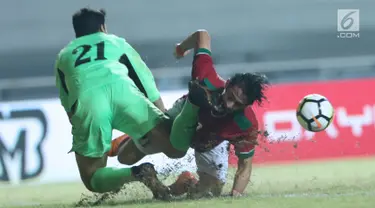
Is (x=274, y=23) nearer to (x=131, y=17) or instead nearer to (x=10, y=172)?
(x=131, y=17)

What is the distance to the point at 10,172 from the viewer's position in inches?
321

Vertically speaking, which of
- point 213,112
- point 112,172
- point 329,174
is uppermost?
point 213,112

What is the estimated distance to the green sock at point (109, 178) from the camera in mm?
5066

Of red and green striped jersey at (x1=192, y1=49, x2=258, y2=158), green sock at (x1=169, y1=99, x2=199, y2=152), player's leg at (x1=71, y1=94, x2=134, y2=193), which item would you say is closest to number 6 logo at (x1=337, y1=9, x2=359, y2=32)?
red and green striped jersey at (x1=192, y1=49, x2=258, y2=158)

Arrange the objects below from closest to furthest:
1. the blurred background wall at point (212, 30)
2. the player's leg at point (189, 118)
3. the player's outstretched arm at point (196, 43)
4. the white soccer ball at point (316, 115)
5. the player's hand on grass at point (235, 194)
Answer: the player's leg at point (189, 118) → the player's hand on grass at point (235, 194) → the player's outstretched arm at point (196, 43) → the white soccer ball at point (316, 115) → the blurred background wall at point (212, 30)

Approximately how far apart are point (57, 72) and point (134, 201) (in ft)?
3.21

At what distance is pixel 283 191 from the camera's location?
579 cm

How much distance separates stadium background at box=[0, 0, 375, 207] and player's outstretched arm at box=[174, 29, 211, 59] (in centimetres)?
216

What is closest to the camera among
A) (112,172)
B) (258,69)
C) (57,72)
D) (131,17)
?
(112,172)

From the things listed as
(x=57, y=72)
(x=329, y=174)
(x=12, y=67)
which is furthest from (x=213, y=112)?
(x=12, y=67)

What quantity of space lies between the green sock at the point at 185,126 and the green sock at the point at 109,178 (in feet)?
1.34

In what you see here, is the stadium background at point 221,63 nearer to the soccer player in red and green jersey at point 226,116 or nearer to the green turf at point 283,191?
the green turf at point 283,191

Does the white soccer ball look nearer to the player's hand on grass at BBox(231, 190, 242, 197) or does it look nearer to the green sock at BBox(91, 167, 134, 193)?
the player's hand on grass at BBox(231, 190, 242, 197)

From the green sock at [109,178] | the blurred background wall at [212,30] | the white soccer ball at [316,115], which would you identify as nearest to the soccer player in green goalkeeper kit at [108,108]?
the green sock at [109,178]
